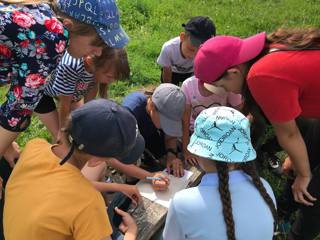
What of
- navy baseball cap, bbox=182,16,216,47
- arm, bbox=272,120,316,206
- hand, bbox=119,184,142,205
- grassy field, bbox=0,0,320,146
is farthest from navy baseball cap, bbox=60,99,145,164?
grassy field, bbox=0,0,320,146

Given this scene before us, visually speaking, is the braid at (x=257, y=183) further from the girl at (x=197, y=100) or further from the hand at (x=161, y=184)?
the girl at (x=197, y=100)

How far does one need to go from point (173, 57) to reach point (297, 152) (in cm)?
164

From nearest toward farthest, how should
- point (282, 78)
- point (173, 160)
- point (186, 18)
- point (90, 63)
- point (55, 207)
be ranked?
point (55, 207) < point (282, 78) < point (90, 63) < point (173, 160) < point (186, 18)

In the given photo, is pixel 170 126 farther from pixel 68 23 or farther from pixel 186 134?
pixel 68 23

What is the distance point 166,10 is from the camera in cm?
547

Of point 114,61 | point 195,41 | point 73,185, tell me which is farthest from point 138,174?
point 195,41

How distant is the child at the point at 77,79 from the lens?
263cm

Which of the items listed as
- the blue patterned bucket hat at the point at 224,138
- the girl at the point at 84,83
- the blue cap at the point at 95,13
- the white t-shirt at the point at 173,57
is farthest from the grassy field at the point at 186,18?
the blue patterned bucket hat at the point at 224,138

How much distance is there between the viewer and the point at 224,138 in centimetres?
166

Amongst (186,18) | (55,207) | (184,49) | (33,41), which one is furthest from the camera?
(186,18)

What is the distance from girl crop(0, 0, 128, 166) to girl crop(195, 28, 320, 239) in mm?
607

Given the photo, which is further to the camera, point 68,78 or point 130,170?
point 68,78

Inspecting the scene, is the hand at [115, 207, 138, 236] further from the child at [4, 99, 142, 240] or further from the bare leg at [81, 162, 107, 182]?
the child at [4, 99, 142, 240]

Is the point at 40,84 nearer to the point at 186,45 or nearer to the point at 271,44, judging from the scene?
the point at 271,44
